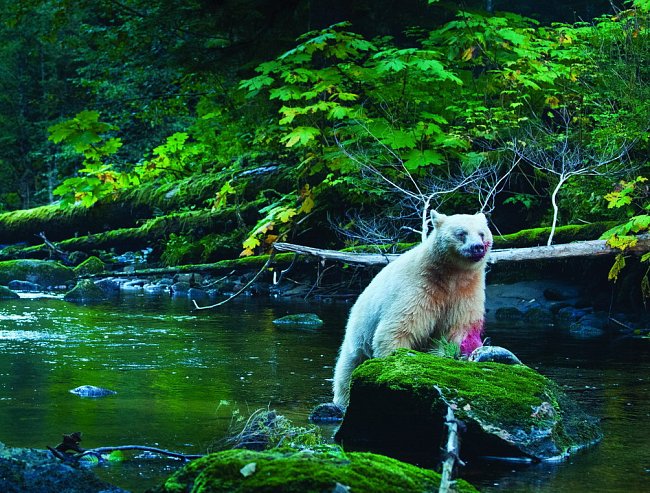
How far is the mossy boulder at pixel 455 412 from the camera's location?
5.57 m

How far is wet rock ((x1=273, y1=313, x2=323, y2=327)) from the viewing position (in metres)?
13.3

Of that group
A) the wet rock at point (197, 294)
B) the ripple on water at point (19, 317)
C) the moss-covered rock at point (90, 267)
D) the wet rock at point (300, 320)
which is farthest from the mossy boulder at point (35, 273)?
the wet rock at point (300, 320)

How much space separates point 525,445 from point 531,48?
11.3m

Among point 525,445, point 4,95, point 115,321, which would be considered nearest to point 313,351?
point 115,321

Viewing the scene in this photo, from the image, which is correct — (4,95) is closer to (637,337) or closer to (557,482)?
(637,337)

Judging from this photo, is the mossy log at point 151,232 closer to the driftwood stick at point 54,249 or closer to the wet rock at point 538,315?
the driftwood stick at point 54,249

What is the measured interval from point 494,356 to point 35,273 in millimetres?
15084

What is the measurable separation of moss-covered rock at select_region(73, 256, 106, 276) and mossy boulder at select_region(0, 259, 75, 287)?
60 centimetres

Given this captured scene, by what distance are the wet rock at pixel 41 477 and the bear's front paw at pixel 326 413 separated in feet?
8.70

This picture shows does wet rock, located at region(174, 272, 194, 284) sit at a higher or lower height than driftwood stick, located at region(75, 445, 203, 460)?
lower

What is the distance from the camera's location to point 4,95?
32344 millimetres

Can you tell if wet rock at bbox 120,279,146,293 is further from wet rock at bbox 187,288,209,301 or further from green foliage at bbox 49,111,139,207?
green foliage at bbox 49,111,139,207

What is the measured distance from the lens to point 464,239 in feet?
21.8

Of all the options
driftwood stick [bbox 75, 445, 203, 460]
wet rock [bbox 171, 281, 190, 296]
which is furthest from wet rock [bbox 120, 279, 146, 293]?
driftwood stick [bbox 75, 445, 203, 460]
